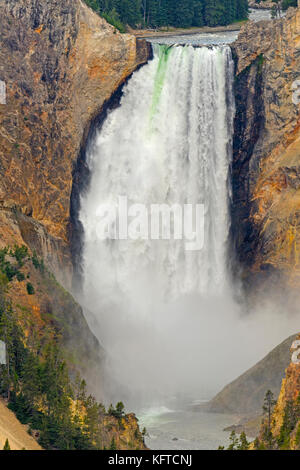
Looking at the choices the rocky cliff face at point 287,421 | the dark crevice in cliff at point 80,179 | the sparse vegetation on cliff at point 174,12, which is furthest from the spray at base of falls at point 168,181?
the rocky cliff face at point 287,421

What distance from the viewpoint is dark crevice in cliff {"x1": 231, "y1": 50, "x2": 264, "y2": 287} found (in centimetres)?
9019

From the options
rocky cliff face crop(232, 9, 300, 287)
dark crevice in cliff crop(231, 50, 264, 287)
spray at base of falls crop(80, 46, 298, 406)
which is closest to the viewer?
rocky cliff face crop(232, 9, 300, 287)

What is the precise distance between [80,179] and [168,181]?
9.58 m

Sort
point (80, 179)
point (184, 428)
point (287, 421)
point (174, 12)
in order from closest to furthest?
point (287, 421), point (184, 428), point (80, 179), point (174, 12)

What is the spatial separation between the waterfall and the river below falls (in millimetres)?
22415

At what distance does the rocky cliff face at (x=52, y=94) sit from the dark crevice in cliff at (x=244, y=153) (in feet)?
39.6

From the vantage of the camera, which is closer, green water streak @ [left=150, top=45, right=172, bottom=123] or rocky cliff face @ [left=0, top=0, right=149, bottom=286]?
rocky cliff face @ [left=0, top=0, right=149, bottom=286]

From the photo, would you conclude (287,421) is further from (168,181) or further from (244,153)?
(168,181)

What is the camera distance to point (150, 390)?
245 feet

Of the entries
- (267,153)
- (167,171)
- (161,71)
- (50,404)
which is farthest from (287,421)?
(161,71)

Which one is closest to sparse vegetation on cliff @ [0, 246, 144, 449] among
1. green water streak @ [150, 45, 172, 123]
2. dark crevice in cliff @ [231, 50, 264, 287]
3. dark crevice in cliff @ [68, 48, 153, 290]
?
dark crevice in cliff @ [68, 48, 153, 290]

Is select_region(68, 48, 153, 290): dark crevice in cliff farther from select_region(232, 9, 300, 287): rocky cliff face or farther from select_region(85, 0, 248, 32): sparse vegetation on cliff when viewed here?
select_region(85, 0, 248, 32): sparse vegetation on cliff

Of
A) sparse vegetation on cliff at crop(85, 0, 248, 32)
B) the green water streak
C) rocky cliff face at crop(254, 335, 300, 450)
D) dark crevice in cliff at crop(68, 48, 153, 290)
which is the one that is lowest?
rocky cliff face at crop(254, 335, 300, 450)

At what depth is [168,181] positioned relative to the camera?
306 ft
